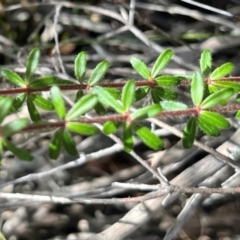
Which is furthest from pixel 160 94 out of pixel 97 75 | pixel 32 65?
pixel 32 65

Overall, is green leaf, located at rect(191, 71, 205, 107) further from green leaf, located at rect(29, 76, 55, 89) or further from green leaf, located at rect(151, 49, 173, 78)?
green leaf, located at rect(29, 76, 55, 89)

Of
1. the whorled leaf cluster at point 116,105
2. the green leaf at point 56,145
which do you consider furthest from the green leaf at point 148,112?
the green leaf at point 56,145

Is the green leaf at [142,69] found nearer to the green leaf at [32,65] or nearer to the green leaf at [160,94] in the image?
the green leaf at [160,94]

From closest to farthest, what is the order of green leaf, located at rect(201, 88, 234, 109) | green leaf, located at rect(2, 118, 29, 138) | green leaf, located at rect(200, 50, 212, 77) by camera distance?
green leaf, located at rect(2, 118, 29, 138)
green leaf, located at rect(201, 88, 234, 109)
green leaf, located at rect(200, 50, 212, 77)

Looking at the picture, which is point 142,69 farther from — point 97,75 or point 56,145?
point 56,145

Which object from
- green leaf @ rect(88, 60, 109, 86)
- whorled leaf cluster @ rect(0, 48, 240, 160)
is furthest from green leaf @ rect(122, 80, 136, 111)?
green leaf @ rect(88, 60, 109, 86)

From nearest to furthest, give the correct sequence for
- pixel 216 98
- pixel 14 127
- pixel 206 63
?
pixel 14 127 → pixel 216 98 → pixel 206 63

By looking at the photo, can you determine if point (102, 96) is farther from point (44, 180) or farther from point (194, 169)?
point (44, 180)
